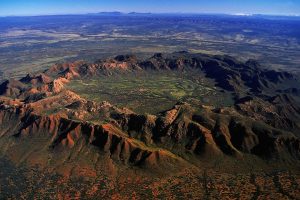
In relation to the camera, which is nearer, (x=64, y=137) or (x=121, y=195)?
(x=121, y=195)

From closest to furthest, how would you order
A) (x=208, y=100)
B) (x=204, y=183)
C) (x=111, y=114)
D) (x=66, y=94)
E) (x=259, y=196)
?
(x=259, y=196) → (x=204, y=183) → (x=111, y=114) → (x=66, y=94) → (x=208, y=100)

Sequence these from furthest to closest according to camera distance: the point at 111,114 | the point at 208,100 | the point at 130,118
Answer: the point at 208,100 → the point at 111,114 → the point at 130,118

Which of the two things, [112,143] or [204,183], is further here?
[112,143]

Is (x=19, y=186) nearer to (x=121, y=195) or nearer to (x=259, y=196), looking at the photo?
(x=121, y=195)

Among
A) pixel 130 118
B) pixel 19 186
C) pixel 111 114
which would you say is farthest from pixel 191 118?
pixel 19 186

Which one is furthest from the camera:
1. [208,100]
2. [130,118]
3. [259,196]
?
[208,100]

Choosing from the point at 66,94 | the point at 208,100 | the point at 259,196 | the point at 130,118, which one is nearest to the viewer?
the point at 259,196

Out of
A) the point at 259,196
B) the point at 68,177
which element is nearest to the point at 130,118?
the point at 68,177

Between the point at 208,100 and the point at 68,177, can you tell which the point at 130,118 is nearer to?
the point at 68,177

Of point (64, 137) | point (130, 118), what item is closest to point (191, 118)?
point (130, 118)
